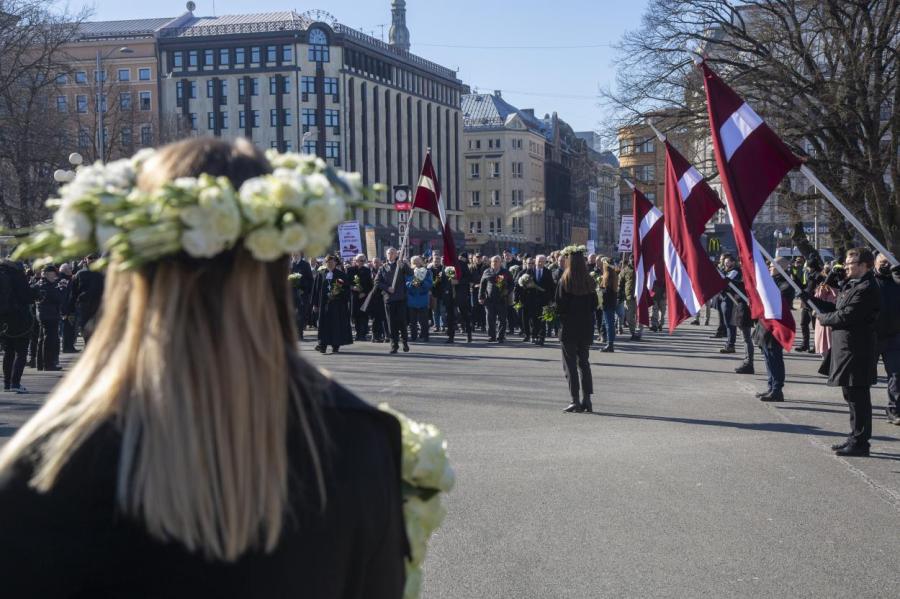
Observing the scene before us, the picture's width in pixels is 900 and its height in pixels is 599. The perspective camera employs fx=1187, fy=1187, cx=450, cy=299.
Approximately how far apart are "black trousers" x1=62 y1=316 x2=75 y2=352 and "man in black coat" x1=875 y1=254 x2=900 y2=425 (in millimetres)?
16771

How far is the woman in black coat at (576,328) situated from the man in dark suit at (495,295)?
503 inches

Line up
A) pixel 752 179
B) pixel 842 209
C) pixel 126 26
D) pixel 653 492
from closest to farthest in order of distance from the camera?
Answer: pixel 653 492 < pixel 842 209 < pixel 752 179 < pixel 126 26

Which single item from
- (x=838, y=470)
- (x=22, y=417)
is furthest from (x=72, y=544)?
(x=22, y=417)

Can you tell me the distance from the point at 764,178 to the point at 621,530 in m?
5.54

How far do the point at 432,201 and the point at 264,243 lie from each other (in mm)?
22387

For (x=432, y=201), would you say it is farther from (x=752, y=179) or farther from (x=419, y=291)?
(x=752, y=179)

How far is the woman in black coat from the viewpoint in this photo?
1363 centimetres

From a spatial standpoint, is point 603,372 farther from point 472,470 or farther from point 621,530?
point 621,530

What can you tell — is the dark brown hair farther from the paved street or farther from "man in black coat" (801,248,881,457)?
"man in black coat" (801,248,881,457)

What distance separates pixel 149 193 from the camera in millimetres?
2010

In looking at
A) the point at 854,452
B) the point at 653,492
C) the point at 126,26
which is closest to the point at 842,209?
the point at 854,452

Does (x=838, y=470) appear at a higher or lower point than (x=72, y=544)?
lower

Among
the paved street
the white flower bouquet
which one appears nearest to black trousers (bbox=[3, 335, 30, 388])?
the paved street

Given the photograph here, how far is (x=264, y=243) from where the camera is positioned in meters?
1.96
